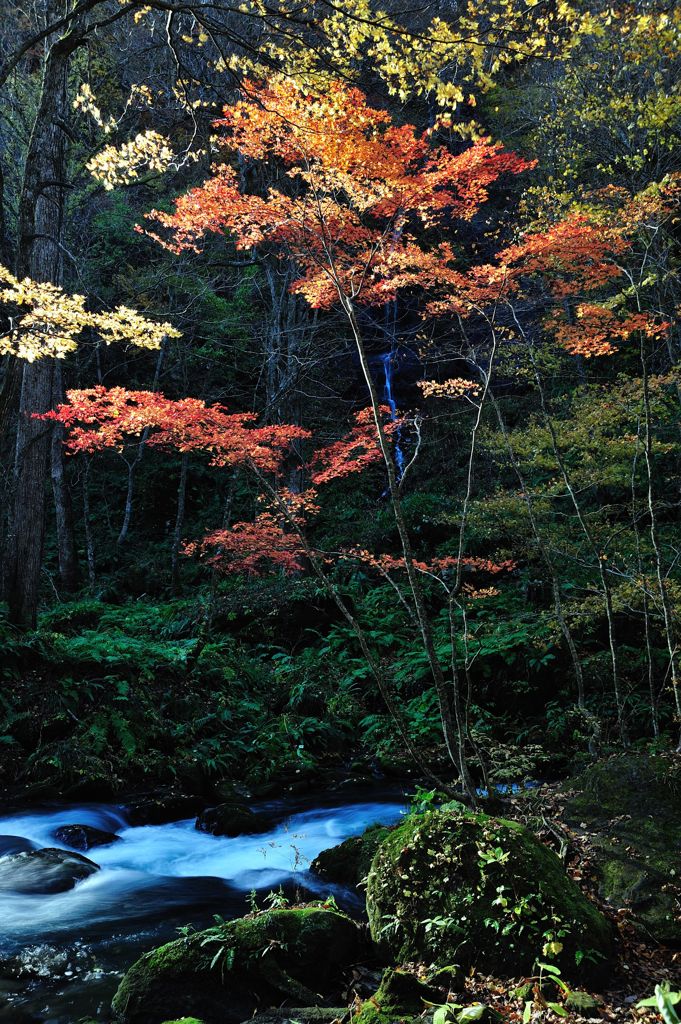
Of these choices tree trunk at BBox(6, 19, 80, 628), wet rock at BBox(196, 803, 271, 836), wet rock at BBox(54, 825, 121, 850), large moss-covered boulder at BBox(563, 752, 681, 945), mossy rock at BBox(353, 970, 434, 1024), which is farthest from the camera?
tree trunk at BBox(6, 19, 80, 628)

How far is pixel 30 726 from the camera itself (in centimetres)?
813

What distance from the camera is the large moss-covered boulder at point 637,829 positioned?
4113mm

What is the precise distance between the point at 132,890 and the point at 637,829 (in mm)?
4266

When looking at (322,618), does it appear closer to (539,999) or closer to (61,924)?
(61,924)

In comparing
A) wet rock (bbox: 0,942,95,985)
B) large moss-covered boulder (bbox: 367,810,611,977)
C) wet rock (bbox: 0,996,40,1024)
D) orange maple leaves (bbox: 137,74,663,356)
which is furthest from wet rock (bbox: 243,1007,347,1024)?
orange maple leaves (bbox: 137,74,663,356)

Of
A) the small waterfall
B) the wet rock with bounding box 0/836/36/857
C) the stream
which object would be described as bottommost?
the stream

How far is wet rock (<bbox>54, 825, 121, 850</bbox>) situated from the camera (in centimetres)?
646

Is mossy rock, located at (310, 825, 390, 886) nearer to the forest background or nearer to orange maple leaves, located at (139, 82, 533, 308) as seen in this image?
the forest background

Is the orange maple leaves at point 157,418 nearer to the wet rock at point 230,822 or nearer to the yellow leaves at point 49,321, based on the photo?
the yellow leaves at point 49,321

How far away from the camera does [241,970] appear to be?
3.54 metres

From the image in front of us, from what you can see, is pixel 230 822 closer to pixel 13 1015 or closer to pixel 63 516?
pixel 13 1015

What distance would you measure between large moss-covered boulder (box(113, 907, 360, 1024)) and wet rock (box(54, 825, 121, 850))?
10.3ft

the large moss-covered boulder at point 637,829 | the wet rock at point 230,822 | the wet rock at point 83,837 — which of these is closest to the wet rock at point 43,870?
the wet rock at point 83,837

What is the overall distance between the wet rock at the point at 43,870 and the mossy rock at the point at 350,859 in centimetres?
210
